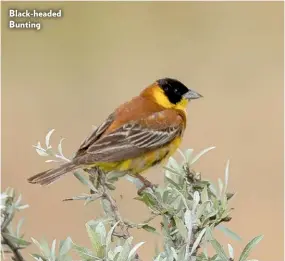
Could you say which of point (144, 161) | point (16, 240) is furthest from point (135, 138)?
point (16, 240)

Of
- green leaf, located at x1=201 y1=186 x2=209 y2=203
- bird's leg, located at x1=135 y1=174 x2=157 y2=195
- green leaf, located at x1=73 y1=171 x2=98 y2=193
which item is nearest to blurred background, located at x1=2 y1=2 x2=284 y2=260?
bird's leg, located at x1=135 y1=174 x2=157 y2=195

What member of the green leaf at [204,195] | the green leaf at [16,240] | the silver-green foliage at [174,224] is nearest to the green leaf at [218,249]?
the silver-green foliage at [174,224]

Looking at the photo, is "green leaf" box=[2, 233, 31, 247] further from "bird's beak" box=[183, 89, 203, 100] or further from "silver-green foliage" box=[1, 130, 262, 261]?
"bird's beak" box=[183, 89, 203, 100]

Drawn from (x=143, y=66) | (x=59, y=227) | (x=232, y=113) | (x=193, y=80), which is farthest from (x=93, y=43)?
(x=59, y=227)

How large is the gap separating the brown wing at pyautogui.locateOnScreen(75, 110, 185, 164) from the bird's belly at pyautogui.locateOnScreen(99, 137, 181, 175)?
3cm

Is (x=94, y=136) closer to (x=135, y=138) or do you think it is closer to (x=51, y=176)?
(x=135, y=138)

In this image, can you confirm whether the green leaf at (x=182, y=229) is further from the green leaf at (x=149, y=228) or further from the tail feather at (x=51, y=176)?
the tail feather at (x=51, y=176)

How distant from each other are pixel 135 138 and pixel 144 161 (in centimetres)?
14

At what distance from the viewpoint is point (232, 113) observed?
920 cm

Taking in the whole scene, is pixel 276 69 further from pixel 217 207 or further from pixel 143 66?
pixel 217 207

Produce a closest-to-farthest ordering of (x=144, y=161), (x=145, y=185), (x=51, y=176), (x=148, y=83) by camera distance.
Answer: (x=145, y=185)
(x=51, y=176)
(x=144, y=161)
(x=148, y=83)

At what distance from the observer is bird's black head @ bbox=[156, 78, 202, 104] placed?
16.5 ft

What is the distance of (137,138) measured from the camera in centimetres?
439

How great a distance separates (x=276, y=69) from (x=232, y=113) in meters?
1.14
